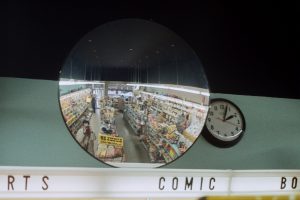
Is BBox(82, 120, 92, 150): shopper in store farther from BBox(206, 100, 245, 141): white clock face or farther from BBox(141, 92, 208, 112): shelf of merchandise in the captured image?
BBox(206, 100, 245, 141): white clock face

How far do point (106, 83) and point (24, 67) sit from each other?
54 cm

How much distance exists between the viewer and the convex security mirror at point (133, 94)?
207 cm

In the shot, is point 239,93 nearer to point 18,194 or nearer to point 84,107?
point 84,107

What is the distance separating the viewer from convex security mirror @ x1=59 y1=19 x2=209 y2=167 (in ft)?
6.78

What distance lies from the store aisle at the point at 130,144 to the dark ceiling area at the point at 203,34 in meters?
0.53

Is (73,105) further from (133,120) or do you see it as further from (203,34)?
(203,34)

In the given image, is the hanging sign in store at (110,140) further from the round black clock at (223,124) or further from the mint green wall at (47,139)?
the round black clock at (223,124)

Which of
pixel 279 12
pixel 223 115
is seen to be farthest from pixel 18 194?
pixel 279 12

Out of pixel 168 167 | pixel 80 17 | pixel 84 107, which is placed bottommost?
pixel 168 167

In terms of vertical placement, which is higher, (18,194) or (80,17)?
(80,17)

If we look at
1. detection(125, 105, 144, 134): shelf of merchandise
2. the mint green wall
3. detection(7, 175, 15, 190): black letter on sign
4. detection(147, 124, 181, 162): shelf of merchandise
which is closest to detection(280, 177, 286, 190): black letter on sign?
the mint green wall

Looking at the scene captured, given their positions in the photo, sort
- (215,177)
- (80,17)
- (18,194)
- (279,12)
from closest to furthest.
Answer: (18,194) < (80,17) < (215,177) < (279,12)

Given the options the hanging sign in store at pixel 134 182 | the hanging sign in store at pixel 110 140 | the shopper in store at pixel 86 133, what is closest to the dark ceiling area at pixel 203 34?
the shopper in store at pixel 86 133

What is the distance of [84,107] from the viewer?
207 centimetres
